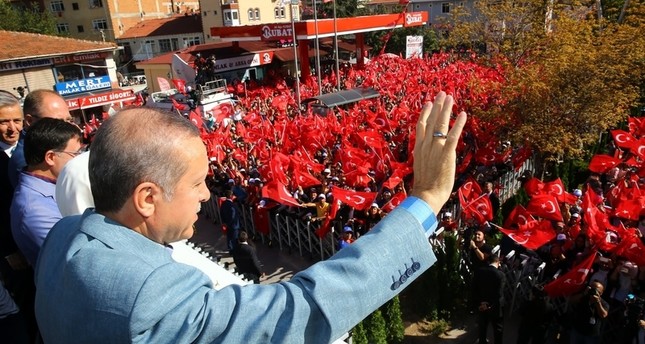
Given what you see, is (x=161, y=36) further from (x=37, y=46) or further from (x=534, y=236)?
(x=534, y=236)

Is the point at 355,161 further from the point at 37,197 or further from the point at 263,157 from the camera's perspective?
the point at 37,197

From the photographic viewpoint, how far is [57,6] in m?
51.3

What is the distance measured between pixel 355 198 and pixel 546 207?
3.27 m

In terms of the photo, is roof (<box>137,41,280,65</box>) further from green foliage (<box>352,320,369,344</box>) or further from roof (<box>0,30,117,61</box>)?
green foliage (<box>352,320,369,344</box>)

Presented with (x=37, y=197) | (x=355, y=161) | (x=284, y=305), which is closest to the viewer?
(x=284, y=305)

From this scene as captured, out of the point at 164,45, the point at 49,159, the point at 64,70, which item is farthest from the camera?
the point at 164,45

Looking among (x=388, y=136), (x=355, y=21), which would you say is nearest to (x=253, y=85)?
(x=355, y=21)

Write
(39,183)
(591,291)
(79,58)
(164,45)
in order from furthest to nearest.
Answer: (164,45)
(79,58)
(591,291)
(39,183)

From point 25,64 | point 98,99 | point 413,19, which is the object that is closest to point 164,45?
point 98,99

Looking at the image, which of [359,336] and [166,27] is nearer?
[359,336]

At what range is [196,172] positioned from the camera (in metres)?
1.29

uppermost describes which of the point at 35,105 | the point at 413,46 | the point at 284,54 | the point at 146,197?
the point at 146,197

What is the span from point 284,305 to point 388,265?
0.28 meters

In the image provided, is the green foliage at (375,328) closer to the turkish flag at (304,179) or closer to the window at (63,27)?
the turkish flag at (304,179)
